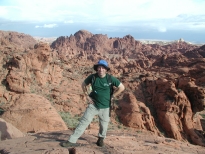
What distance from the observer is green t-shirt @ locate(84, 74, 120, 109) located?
530cm

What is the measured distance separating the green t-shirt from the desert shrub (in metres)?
8.07

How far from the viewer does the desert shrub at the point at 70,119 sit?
13.3 meters

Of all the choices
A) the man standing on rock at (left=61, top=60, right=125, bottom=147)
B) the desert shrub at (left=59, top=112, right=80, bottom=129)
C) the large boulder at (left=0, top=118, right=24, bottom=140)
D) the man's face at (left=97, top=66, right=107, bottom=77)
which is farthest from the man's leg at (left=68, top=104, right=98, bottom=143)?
the desert shrub at (left=59, top=112, right=80, bottom=129)

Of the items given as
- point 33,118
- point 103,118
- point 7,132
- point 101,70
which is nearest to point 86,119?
point 103,118

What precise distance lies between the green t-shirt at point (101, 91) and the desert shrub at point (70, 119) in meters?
8.07

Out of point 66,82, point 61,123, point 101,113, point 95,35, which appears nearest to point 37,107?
point 61,123

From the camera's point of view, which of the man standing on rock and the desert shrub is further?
the desert shrub

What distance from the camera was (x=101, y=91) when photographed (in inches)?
211

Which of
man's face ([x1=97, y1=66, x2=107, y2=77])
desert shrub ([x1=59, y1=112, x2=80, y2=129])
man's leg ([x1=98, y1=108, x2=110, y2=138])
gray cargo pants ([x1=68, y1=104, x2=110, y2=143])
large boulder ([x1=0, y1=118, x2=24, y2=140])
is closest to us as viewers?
man's face ([x1=97, y1=66, x2=107, y2=77])

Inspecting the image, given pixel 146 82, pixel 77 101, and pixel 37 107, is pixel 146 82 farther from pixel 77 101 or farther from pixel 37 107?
pixel 37 107

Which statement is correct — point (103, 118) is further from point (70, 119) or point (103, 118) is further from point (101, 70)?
point (70, 119)

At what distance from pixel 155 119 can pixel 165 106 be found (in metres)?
1.21

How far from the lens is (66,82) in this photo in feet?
63.6

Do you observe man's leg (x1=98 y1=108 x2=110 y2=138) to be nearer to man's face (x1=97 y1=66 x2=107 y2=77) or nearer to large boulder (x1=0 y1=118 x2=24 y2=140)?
man's face (x1=97 y1=66 x2=107 y2=77)
